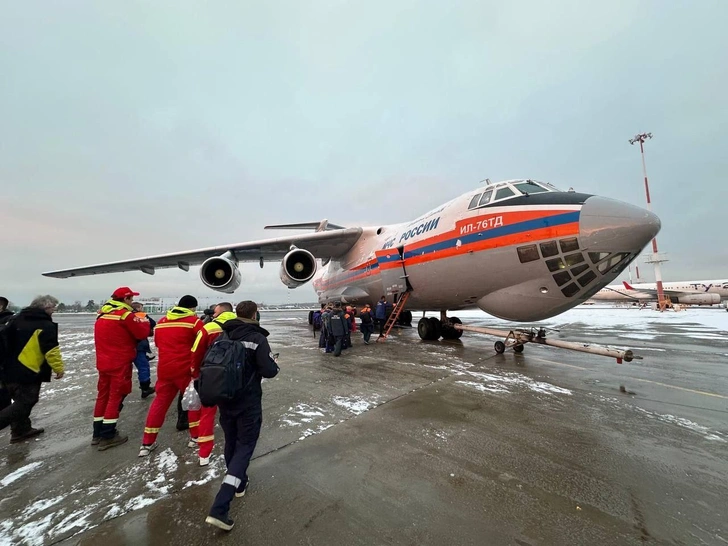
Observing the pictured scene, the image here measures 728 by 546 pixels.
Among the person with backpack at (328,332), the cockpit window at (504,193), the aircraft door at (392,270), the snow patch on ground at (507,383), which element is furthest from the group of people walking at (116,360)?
the aircraft door at (392,270)

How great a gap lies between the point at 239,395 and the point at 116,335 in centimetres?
215

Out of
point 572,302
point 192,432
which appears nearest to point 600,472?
point 192,432

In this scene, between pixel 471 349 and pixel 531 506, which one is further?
pixel 471 349

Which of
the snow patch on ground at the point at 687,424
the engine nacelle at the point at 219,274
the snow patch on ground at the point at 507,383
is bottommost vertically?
the snow patch on ground at the point at 687,424

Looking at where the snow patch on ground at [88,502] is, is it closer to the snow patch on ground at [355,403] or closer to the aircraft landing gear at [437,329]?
the snow patch on ground at [355,403]

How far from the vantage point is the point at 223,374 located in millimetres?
2014

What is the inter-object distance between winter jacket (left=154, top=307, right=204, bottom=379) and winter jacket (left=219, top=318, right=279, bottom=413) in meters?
0.94

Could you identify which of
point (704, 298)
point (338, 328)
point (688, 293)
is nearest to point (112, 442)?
point (338, 328)

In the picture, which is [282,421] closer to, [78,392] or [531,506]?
[531,506]

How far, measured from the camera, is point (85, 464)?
8.88 ft

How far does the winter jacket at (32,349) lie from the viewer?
3324 millimetres

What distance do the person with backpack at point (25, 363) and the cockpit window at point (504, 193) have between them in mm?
7541

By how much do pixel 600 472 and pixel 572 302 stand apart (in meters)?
4.34

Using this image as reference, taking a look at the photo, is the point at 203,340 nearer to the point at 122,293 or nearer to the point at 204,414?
the point at 204,414
